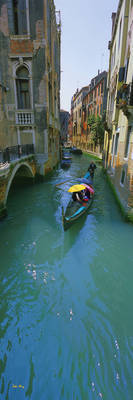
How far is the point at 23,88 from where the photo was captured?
12.0m

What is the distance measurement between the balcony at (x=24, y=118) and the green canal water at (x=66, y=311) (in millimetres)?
7696

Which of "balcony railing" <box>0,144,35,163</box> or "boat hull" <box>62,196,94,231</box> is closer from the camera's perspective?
"boat hull" <box>62,196,94,231</box>

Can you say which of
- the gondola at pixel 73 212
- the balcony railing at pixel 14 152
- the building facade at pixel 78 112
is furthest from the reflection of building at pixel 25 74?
the building facade at pixel 78 112

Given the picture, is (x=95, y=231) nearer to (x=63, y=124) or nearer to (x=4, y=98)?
(x=4, y=98)

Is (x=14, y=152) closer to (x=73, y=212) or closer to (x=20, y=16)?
(x=73, y=212)

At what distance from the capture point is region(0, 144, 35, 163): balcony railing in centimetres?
756

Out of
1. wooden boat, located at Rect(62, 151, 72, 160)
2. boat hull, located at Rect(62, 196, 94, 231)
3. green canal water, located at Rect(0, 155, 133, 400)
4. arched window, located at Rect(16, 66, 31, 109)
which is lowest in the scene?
green canal water, located at Rect(0, 155, 133, 400)

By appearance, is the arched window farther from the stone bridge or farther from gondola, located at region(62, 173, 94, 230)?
gondola, located at region(62, 173, 94, 230)

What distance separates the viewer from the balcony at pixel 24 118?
12070 mm

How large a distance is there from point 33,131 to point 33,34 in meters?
5.41

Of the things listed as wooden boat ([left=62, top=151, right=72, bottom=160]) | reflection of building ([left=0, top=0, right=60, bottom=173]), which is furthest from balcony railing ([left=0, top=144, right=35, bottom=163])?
wooden boat ([left=62, top=151, right=72, bottom=160])

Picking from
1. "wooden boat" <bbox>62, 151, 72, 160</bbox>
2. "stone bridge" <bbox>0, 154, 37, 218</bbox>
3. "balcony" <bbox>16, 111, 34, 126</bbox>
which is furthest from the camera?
"wooden boat" <bbox>62, 151, 72, 160</bbox>

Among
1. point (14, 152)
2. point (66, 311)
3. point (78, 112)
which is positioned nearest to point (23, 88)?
point (14, 152)

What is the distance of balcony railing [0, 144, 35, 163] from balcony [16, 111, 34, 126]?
150cm
